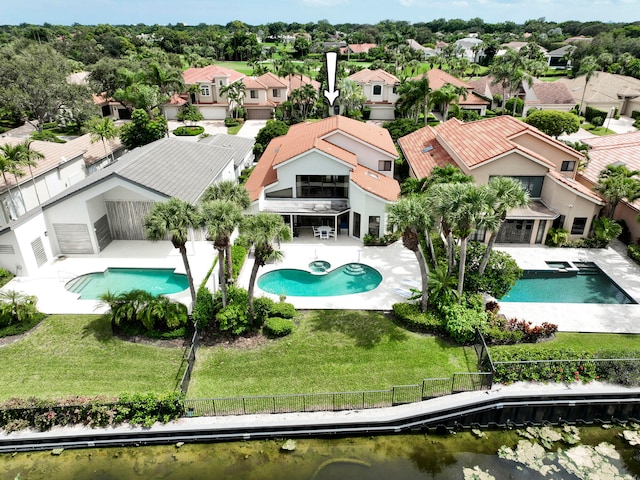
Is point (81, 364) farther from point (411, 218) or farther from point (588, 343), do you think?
point (588, 343)

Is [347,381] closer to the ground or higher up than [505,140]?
closer to the ground

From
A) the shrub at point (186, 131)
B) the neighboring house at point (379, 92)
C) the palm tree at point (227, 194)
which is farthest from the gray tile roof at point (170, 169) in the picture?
the neighboring house at point (379, 92)

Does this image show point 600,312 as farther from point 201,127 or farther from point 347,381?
point 201,127

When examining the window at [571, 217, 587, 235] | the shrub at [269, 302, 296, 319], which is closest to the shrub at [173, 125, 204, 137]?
the shrub at [269, 302, 296, 319]

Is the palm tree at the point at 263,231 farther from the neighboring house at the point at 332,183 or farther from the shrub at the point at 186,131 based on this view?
the shrub at the point at 186,131

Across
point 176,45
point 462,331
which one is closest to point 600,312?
point 462,331

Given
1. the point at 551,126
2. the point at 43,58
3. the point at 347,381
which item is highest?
the point at 43,58
